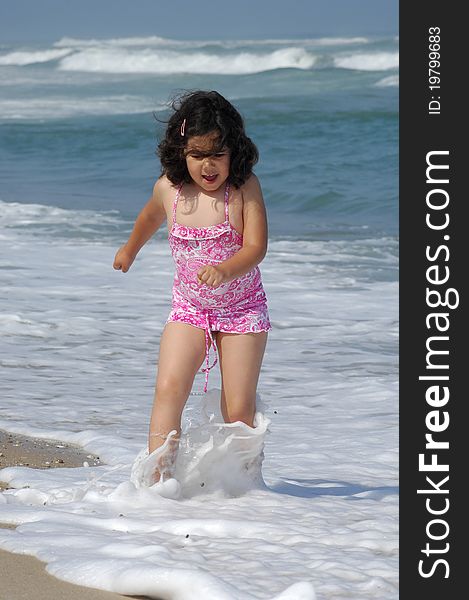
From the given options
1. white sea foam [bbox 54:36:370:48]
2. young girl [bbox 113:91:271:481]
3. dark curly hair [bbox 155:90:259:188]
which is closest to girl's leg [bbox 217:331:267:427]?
young girl [bbox 113:91:271:481]

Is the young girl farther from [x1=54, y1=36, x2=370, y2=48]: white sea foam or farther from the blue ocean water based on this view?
[x1=54, y1=36, x2=370, y2=48]: white sea foam

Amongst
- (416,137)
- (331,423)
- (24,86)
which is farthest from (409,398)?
(24,86)

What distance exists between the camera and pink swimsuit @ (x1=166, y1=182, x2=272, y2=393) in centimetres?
385

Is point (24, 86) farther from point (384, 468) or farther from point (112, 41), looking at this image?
point (384, 468)

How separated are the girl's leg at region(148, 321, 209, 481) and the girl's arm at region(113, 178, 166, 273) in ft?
1.05

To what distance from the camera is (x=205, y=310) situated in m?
3.88

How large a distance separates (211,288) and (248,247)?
20cm

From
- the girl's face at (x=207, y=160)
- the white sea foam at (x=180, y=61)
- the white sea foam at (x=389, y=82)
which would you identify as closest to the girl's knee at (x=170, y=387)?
the girl's face at (x=207, y=160)

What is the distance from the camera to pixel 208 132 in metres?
3.78

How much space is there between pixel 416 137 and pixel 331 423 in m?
2.11

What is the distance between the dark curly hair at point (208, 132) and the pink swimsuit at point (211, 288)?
2.8 inches

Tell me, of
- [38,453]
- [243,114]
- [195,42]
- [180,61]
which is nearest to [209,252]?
[38,453]

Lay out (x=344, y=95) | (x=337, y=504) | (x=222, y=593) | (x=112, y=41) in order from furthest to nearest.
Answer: (x=112, y=41) < (x=344, y=95) < (x=337, y=504) < (x=222, y=593)

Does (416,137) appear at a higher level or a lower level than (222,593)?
higher
